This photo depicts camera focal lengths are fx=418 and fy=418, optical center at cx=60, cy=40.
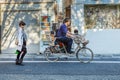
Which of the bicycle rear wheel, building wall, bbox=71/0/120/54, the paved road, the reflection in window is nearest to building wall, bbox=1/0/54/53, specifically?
building wall, bbox=71/0/120/54

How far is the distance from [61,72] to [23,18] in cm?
975

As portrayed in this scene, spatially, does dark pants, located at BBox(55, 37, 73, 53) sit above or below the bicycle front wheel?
above

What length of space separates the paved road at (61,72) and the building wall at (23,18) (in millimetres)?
6887

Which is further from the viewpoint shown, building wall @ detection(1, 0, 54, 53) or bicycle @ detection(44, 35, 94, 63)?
building wall @ detection(1, 0, 54, 53)

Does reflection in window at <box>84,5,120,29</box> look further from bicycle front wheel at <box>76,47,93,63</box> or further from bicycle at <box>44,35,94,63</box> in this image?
bicycle front wheel at <box>76,47,93,63</box>

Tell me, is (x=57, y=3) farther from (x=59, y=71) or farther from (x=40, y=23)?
(x=59, y=71)

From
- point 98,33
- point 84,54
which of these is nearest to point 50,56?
point 84,54

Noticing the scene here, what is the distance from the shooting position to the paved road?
1233 centimetres

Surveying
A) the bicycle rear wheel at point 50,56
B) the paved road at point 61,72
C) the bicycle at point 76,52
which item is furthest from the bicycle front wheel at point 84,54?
the bicycle rear wheel at point 50,56

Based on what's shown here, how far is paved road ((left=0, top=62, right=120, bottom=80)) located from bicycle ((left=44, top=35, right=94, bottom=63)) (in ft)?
2.40

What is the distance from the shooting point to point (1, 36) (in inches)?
902

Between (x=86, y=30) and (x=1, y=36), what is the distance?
4.66 meters

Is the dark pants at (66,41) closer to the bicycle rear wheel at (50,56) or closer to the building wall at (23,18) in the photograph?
the bicycle rear wheel at (50,56)

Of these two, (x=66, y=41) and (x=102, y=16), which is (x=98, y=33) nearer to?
(x=102, y=16)
